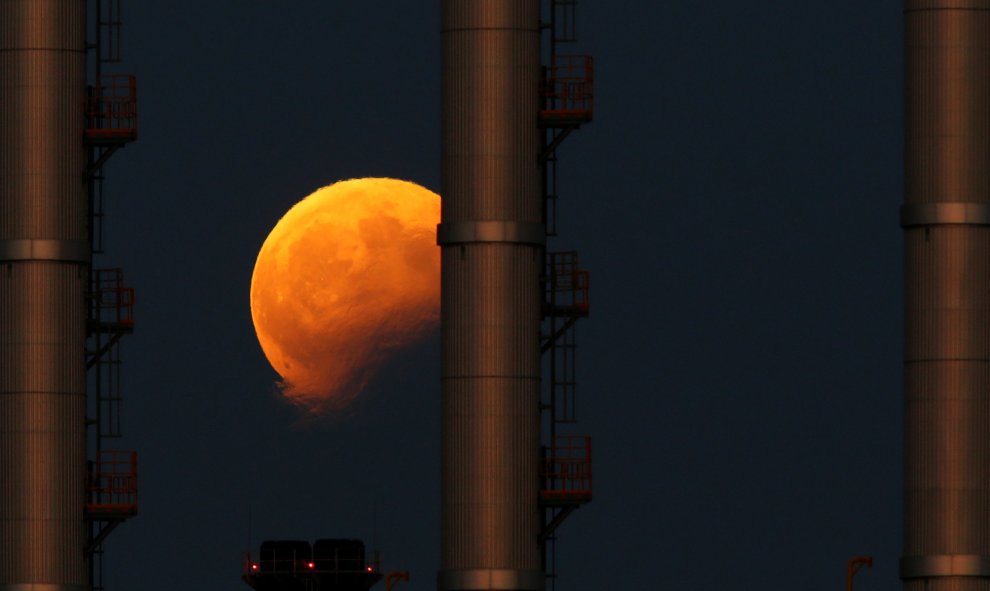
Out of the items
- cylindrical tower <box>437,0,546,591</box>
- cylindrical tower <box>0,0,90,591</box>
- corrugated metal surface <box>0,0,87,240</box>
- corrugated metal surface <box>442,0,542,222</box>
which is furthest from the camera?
corrugated metal surface <box>0,0,87,240</box>

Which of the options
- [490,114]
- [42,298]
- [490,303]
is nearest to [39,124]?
[42,298]

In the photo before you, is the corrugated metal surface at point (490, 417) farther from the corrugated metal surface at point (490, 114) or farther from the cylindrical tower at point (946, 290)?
the cylindrical tower at point (946, 290)

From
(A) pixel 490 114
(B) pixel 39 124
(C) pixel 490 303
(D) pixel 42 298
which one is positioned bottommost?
(C) pixel 490 303

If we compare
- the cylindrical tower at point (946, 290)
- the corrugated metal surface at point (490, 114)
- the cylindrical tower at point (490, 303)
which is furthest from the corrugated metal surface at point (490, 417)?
the cylindrical tower at point (946, 290)

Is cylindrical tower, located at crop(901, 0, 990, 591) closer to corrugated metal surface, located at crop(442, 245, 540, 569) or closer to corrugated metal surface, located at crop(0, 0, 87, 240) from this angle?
corrugated metal surface, located at crop(442, 245, 540, 569)

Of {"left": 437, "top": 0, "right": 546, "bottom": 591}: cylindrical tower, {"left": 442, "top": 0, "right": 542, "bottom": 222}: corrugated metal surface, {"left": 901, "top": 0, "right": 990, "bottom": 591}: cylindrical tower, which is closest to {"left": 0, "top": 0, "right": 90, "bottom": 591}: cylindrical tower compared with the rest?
{"left": 437, "top": 0, "right": 546, "bottom": 591}: cylindrical tower

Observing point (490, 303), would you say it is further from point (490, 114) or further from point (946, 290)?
point (946, 290)

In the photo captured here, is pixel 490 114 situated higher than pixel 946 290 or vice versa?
pixel 490 114

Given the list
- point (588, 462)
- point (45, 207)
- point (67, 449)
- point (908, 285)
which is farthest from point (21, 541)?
point (908, 285)
